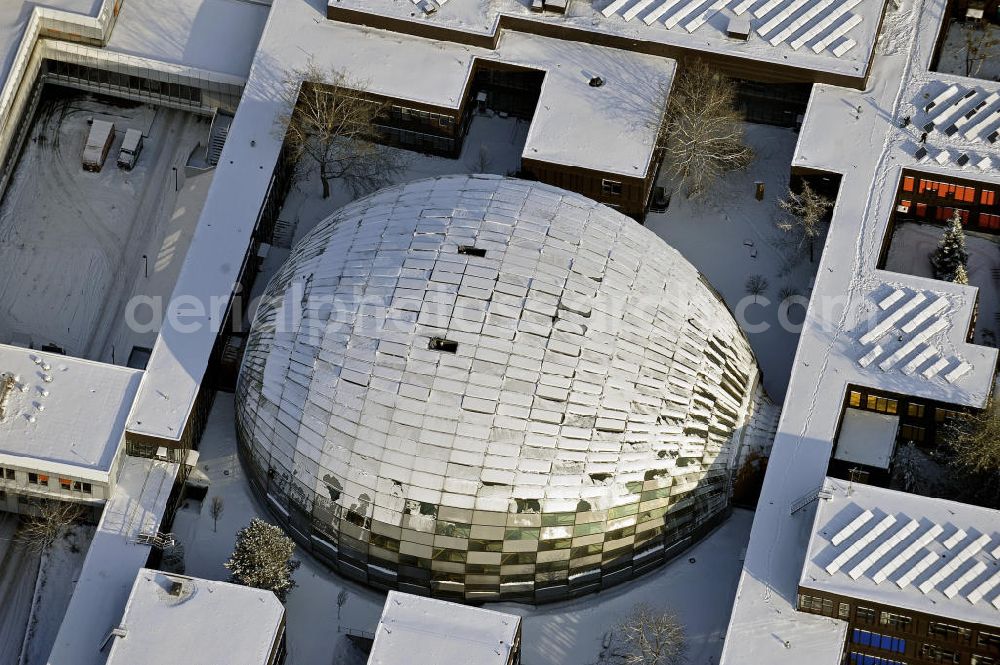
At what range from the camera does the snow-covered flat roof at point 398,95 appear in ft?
479

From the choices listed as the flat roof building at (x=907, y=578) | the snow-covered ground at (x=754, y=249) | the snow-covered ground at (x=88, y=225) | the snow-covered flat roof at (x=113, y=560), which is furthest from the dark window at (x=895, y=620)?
the snow-covered ground at (x=88, y=225)

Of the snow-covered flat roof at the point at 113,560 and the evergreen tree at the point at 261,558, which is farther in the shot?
the evergreen tree at the point at 261,558

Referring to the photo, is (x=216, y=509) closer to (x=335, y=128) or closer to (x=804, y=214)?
(x=335, y=128)

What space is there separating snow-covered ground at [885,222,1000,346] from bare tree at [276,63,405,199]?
33.0 m

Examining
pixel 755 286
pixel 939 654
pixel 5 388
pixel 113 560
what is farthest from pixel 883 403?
pixel 5 388

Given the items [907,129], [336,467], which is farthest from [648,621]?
[907,129]

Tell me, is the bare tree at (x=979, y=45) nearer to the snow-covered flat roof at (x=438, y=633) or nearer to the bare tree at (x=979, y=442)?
the bare tree at (x=979, y=442)

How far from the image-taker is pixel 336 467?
131m

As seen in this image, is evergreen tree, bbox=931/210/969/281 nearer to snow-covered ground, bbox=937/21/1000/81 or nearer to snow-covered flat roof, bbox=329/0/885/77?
snow-covered flat roof, bbox=329/0/885/77

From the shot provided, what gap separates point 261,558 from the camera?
13112cm

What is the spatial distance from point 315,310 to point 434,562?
16057 millimetres

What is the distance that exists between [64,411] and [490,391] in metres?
26.4

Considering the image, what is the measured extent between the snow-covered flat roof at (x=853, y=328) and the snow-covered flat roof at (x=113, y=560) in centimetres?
3363

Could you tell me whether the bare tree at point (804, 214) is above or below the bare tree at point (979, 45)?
below
